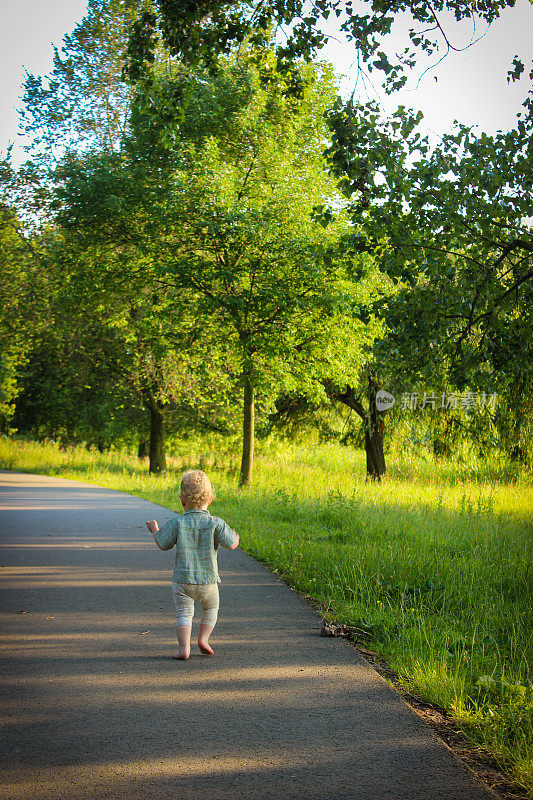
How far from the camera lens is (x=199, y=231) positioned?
15250 millimetres

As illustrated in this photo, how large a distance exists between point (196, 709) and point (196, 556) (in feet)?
4.39

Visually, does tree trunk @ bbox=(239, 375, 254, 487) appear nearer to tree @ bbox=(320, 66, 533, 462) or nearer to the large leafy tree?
the large leafy tree

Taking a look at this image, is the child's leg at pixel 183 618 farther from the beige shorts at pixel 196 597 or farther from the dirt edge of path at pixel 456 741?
the dirt edge of path at pixel 456 741

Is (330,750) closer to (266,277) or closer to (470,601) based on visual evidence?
(470,601)

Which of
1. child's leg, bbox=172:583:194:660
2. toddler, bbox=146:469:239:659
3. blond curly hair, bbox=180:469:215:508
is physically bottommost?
child's leg, bbox=172:583:194:660

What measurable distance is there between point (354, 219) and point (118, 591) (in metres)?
4.41

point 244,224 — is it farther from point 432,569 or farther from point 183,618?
point 183,618

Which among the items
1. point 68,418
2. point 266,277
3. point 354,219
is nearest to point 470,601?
point 354,219

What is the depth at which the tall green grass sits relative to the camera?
13.5ft

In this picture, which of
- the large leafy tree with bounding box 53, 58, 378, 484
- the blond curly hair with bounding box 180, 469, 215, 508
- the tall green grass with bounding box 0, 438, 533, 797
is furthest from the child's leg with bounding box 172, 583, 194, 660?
the large leafy tree with bounding box 53, 58, 378, 484

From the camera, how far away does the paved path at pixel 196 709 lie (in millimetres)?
3031

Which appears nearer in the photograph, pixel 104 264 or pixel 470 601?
pixel 470 601

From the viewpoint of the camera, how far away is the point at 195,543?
5078 millimetres

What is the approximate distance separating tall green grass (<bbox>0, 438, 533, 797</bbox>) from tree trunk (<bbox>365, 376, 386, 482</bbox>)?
0.86 meters
